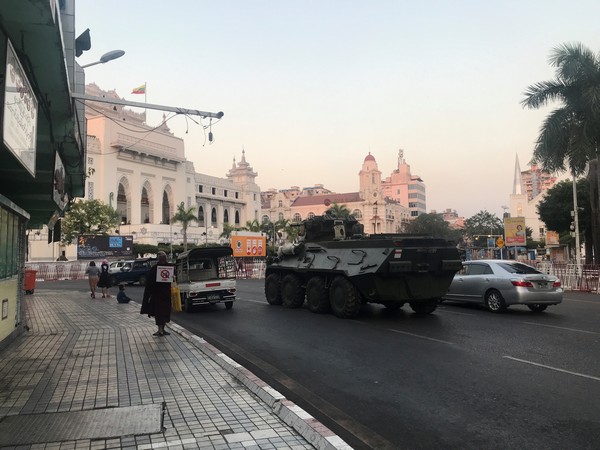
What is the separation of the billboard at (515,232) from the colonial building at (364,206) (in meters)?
82.3

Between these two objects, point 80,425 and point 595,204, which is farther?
point 595,204

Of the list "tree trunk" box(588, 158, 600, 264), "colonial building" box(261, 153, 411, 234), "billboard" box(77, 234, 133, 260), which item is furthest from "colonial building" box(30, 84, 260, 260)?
"tree trunk" box(588, 158, 600, 264)

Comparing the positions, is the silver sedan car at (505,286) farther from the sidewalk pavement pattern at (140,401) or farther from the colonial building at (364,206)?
the colonial building at (364,206)

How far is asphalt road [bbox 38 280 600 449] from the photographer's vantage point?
184 inches

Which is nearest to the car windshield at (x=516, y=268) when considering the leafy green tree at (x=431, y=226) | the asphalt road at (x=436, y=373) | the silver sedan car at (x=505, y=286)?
the silver sedan car at (x=505, y=286)

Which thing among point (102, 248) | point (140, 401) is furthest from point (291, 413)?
point (102, 248)

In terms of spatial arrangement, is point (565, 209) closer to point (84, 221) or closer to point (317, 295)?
point (317, 295)

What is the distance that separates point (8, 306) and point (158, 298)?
274 centimetres

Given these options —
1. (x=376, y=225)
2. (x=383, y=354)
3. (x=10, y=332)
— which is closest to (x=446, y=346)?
(x=383, y=354)

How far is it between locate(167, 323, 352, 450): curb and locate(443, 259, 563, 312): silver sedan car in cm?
851

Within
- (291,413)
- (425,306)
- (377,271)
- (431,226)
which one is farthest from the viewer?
(431,226)

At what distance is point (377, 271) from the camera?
11.5 metres

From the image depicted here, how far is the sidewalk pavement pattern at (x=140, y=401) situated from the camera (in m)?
4.32

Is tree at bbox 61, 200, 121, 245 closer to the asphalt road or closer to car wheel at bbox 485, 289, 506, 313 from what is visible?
the asphalt road
